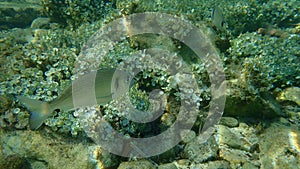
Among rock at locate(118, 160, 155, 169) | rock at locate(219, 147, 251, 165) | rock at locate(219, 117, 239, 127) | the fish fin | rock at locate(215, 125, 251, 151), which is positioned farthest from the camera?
rock at locate(219, 117, 239, 127)

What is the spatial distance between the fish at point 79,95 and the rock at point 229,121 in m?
1.81

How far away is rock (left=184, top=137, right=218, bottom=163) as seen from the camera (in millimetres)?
3142

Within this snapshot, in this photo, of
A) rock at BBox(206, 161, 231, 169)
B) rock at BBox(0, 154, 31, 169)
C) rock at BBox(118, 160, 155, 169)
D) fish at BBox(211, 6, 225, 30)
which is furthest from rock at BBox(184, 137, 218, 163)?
fish at BBox(211, 6, 225, 30)

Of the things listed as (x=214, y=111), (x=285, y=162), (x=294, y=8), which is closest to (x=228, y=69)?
(x=214, y=111)

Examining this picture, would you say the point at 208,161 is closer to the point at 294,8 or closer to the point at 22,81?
the point at 22,81

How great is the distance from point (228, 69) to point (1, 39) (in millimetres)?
4776

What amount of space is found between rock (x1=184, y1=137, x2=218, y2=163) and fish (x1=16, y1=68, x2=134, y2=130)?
134 centimetres

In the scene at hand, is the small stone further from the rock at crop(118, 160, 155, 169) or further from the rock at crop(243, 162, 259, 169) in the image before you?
the rock at crop(118, 160, 155, 169)

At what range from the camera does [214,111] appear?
12.0 ft

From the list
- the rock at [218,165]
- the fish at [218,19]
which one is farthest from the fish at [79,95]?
the fish at [218,19]

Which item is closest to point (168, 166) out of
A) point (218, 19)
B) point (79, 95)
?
point (79, 95)

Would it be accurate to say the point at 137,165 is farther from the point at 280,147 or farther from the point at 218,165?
the point at 280,147

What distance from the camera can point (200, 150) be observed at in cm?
320

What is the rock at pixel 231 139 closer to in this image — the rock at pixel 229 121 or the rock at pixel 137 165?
the rock at pixel 229 121
